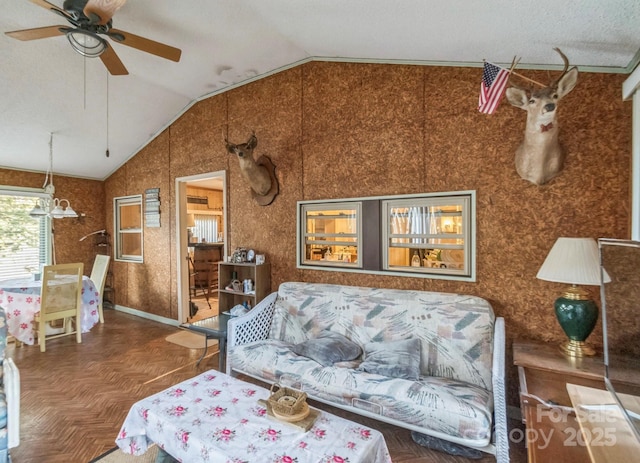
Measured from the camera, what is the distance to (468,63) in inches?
104

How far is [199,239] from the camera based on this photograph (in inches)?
336

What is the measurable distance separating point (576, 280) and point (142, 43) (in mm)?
3507

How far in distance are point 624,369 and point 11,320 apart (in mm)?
5635

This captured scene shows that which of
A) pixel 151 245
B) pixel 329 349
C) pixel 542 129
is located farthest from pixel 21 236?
pixel 542 129

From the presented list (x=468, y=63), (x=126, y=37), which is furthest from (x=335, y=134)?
(x=126, y=37)

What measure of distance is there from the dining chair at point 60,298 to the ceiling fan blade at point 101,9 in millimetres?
3163

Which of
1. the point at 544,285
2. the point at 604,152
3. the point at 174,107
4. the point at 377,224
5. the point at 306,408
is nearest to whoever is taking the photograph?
the point at 306,408

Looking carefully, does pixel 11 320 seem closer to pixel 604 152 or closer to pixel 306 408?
A: pixel 306 408

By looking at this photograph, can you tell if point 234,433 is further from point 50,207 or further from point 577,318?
point 50,207

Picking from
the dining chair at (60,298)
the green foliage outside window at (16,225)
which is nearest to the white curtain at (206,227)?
the green foliage outside window at (16,225)

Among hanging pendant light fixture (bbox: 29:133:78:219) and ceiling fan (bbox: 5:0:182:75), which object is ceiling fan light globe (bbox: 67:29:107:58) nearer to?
ceiling fan (bbox: 5:0:182:75)

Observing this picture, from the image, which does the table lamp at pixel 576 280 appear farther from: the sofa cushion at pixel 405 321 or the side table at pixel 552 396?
the sofa cushion at pixel 405 321

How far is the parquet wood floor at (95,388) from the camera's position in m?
2.19

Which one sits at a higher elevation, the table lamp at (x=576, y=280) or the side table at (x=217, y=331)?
the table lamp at (x=576, y=280)
